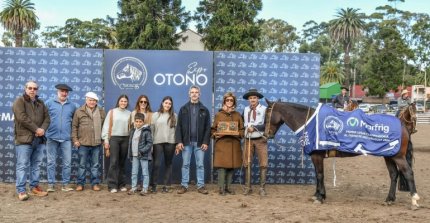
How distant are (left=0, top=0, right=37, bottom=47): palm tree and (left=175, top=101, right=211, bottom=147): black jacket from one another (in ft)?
128

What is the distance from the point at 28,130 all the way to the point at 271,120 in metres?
3.90

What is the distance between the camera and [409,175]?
7.60 metres

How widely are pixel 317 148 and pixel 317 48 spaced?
75.4 m

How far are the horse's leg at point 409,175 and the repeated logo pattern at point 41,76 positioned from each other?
5.63m

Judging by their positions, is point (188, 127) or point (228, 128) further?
point (188, 127)

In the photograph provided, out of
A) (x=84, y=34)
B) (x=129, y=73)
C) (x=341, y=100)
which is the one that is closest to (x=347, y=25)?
(x=84, y=34)

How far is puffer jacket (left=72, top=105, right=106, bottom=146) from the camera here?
841 centimetres

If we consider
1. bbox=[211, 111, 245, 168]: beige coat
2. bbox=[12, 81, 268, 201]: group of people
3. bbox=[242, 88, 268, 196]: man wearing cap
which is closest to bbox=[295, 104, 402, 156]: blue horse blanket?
bbox=[242, 88, 268, 196]: man wearing cap

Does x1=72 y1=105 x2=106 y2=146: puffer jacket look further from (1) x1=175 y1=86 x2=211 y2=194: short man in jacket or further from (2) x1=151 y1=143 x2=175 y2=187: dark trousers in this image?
(1) x1=175 y1=86 x2=211 y2=194: short man in jacket

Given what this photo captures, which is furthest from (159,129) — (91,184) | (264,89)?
(264,89)

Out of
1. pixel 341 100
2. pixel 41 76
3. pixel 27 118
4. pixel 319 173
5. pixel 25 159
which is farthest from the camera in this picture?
pixel 341 100

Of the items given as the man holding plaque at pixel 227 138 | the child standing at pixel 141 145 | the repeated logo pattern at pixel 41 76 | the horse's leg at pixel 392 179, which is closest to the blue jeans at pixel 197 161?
the man holding plaque at pixel 227 138

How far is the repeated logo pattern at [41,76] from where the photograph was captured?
9492 millimetres

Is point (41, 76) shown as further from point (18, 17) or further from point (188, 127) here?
point (18, 17)
